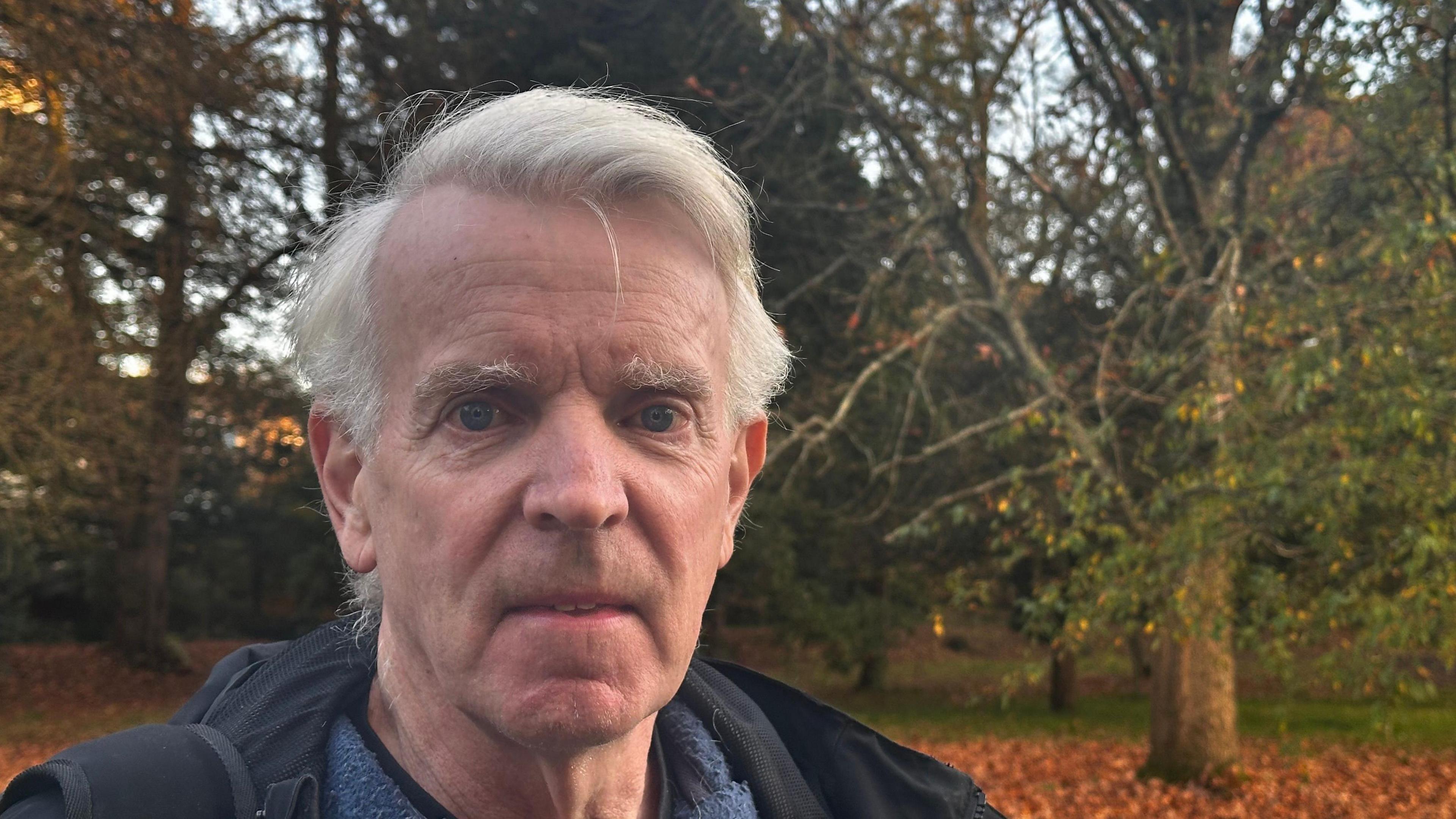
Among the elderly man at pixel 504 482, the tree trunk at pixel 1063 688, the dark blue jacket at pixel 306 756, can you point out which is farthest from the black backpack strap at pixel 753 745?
the tree trunk at pixel 1063 688

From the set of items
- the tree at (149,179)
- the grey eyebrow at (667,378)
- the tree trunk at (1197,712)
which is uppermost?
the tree at (149,179)

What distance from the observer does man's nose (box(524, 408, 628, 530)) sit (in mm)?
1334

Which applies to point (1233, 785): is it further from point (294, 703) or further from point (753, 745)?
point (294, 703)

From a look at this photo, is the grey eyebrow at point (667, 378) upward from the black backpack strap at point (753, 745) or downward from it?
upward

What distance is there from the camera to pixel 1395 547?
5773 mm

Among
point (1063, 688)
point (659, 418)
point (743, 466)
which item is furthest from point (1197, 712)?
point (659, 418)

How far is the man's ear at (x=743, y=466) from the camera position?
1.79 meters

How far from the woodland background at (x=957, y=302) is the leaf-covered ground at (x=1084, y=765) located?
0.38m

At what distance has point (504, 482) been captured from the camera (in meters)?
1.38

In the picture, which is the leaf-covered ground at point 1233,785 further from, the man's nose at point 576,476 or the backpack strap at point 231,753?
the man's nose at point 576,476

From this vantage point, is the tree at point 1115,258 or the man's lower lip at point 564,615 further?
the tree at point 1115,258

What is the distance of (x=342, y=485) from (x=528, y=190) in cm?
54

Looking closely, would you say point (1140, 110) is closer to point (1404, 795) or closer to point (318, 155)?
point (1404, 795)

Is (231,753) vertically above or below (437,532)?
below
